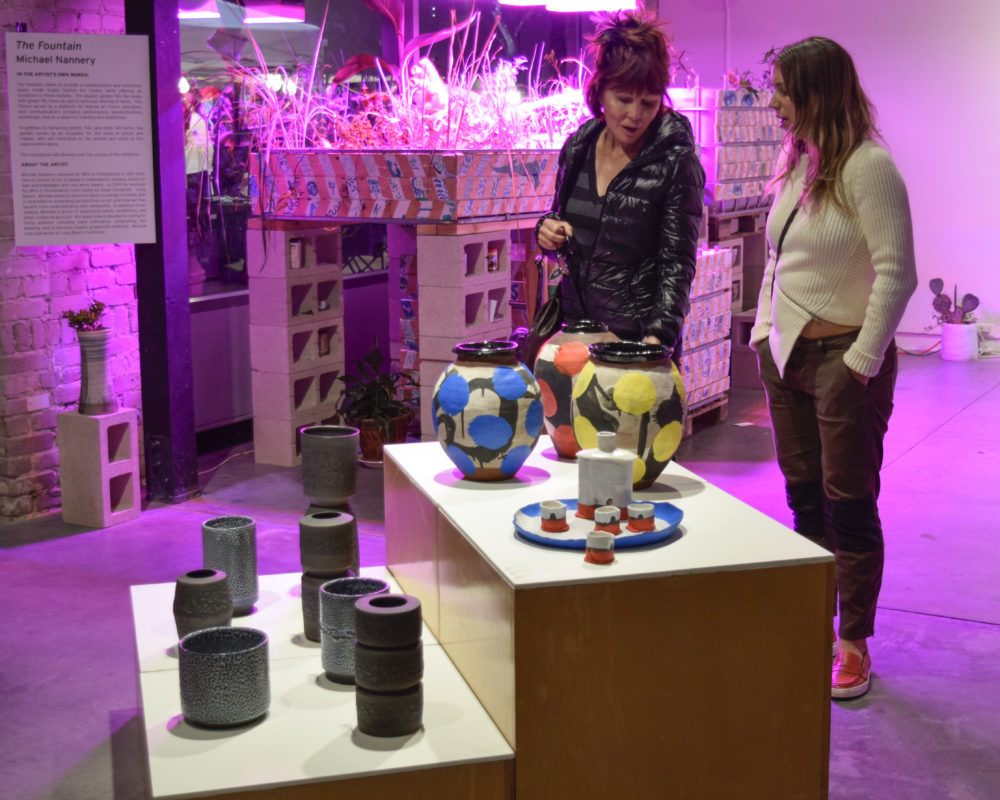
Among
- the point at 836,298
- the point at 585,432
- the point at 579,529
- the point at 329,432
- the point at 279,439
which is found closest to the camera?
the point at 579,529

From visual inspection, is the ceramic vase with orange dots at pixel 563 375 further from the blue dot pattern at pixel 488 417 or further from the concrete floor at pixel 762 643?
the concrete floor at pixel 762 643

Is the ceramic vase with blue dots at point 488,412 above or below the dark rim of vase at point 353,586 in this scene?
above

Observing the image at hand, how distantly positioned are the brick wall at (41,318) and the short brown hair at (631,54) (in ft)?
A: 8.79

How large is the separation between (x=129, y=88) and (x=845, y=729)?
3493mm

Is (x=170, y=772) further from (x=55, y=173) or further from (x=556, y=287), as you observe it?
(x=55, y=173)

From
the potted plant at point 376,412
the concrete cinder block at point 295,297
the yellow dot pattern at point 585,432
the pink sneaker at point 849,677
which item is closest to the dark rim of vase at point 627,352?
the yellow dot pattern at point 585,432

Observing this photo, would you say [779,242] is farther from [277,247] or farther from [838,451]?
[277,247]

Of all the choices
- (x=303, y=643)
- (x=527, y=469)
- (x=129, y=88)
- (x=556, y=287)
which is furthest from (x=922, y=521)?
(x=129, y=88)

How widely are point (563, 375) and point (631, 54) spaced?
2.91ft

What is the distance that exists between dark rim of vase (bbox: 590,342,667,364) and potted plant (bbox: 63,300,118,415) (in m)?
2.96

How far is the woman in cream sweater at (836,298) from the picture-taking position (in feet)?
A: 8.75

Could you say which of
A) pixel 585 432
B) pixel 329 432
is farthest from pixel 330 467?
pixel 585 432

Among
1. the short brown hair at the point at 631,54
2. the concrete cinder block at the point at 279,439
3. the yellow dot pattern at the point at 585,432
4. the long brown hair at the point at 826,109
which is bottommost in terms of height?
the concrete cinder block at the point at 279,439

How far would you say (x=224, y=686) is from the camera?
1860 millimetres
